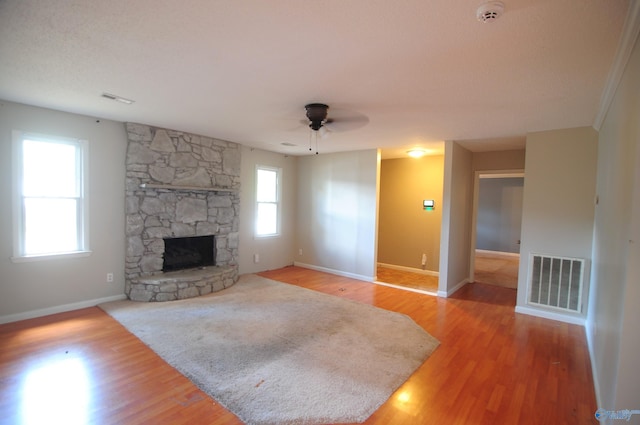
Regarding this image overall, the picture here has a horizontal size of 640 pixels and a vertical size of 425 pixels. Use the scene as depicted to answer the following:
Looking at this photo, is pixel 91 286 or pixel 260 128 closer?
pixel 91 286

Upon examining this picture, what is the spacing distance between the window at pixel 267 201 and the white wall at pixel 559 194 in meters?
4.46

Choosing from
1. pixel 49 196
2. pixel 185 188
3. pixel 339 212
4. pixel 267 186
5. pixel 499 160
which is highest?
pixel 499 160

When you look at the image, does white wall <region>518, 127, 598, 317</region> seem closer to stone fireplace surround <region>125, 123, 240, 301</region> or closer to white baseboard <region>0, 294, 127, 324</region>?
stone fireplace surround <region>125, 123, 240, 301</region>

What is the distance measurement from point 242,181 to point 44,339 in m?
3.59

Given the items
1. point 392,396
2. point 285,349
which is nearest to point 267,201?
point 285,349

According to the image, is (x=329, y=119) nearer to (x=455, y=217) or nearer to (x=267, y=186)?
(x=455, y=217)

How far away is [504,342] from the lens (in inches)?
128

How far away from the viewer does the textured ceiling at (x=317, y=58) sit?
1.61m

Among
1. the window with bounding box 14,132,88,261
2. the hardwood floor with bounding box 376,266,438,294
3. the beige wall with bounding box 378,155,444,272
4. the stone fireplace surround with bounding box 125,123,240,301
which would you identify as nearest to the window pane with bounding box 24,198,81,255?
the window with bounding box 14,132,88,261

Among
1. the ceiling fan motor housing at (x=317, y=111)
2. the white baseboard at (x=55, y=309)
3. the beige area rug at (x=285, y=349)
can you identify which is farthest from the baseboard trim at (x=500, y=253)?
the white baseboard at (x=55, y=309)

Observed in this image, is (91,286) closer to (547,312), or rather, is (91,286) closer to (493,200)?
(547,312)

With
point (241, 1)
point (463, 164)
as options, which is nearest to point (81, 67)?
point (241, 1)

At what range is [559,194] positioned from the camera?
12.7 ft

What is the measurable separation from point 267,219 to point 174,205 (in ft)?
6.68
